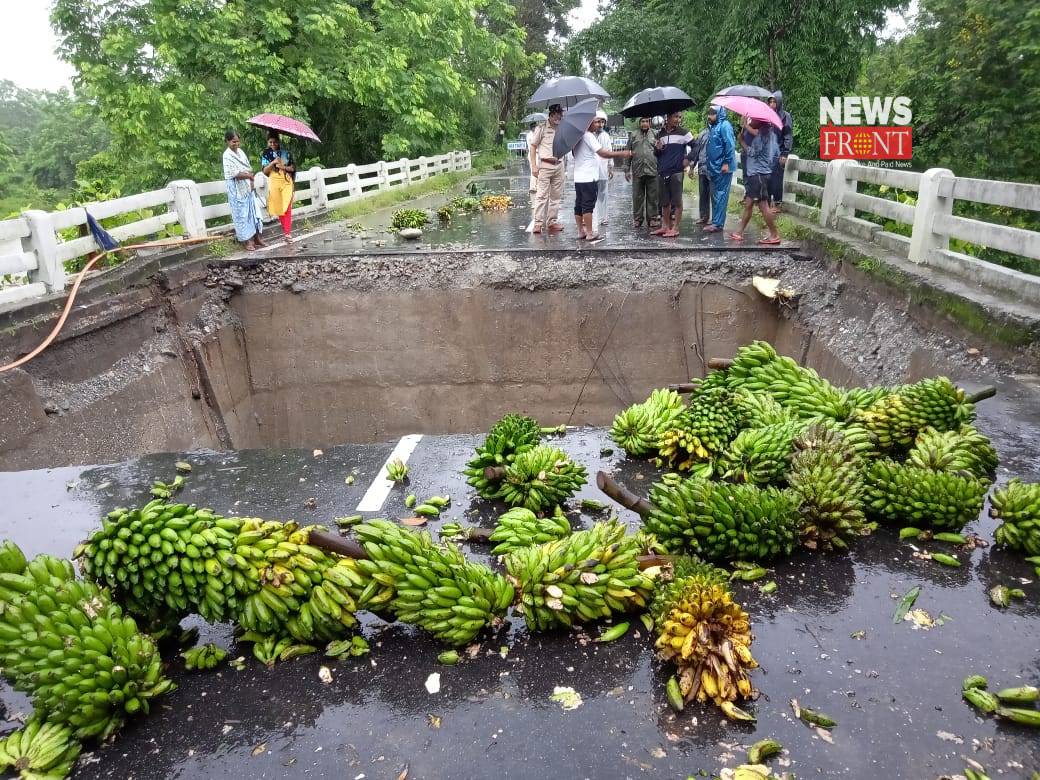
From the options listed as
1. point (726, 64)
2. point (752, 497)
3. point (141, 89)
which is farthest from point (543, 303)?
point (141, 89)

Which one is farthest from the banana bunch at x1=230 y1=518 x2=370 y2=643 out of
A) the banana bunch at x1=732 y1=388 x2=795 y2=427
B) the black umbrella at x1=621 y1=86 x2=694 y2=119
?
the black umbrella at x1=621 y1=86 x2=694 y2=119

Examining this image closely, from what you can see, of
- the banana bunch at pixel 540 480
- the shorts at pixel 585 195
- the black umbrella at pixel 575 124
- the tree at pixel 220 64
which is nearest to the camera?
the banana bunch at pixel 540 480

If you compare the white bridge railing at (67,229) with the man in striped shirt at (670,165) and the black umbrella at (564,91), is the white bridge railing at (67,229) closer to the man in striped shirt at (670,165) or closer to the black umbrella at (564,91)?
the black umbrella at (564,91)

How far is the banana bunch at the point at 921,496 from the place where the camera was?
3039 millimetres

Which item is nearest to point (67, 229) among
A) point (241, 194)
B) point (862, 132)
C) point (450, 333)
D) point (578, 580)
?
point (241, 194)

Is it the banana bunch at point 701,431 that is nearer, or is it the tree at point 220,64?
the banana bunch at point 701,431

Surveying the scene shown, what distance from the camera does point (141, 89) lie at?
16.1 meters

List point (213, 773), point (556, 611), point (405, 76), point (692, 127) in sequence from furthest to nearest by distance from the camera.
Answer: point (692, 127)
point (405, 76)
point (556, 611)
point (213, 773)

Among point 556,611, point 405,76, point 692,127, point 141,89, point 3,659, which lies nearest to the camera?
point 3,659

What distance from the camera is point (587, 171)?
9328mm

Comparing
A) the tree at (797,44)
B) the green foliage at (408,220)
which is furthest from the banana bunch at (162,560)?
the tree at (797,44)

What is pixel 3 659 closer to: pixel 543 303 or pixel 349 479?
pixel 349 479

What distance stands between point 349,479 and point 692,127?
68.9ft

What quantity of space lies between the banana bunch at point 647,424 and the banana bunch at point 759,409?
380mm
